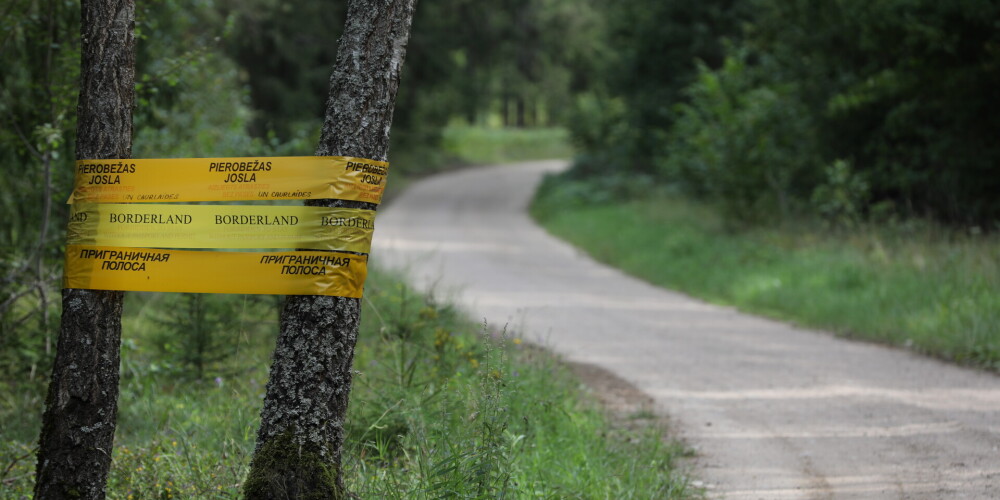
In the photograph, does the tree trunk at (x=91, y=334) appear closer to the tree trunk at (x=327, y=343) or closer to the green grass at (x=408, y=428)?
the green grass at (x=408, y=428)

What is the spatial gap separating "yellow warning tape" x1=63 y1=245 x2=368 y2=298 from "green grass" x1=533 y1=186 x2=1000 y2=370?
676 cm

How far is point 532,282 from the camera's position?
15234 millimetres

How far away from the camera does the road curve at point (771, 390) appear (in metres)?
5.75

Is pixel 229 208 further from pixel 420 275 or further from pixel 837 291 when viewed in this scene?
pixel 420 275

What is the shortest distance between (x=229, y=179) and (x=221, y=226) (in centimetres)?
22

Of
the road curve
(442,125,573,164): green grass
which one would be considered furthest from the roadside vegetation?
(442,125,573,164): green grass

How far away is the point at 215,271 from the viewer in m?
4.24

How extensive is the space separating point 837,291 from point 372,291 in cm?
613

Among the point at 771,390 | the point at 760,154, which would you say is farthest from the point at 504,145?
the point at 771,390

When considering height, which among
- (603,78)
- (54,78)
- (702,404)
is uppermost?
(603,78)

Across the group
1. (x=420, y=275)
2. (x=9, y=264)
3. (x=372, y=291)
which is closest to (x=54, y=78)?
(x=9, y=264)

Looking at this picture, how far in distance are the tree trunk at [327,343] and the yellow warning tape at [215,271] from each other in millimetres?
85

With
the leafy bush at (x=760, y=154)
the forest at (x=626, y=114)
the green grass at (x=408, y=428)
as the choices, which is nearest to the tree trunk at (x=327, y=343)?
the green grass at (x=408, y=428)

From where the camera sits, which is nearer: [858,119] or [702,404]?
[702,404]
